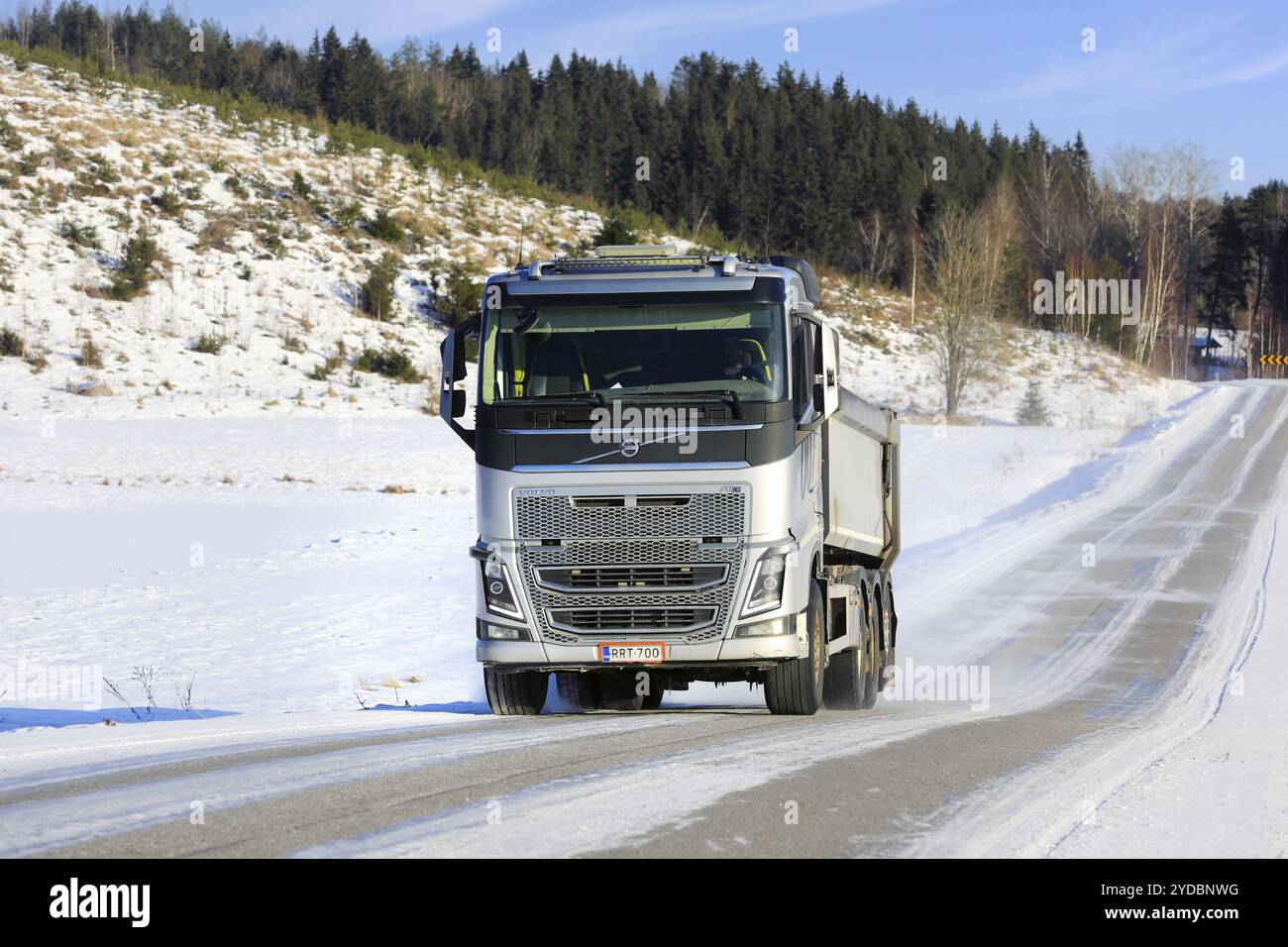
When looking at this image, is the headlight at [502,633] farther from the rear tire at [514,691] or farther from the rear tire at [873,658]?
the rear tire at [873,658]

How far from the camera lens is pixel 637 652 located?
10.4 m

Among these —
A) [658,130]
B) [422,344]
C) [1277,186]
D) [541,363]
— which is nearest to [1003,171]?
[658,130]

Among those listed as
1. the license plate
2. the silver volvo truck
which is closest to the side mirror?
the silver volvo truck

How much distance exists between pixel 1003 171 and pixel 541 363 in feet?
354

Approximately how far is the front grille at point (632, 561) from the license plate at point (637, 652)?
86 mm

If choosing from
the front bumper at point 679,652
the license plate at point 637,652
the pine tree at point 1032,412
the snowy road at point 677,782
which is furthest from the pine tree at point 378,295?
the license plate at point 637,652

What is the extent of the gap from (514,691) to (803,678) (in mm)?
2381

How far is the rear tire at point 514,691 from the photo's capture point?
11469 mm

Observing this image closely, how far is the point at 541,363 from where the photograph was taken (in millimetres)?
10758

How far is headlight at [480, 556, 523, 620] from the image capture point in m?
10.6
